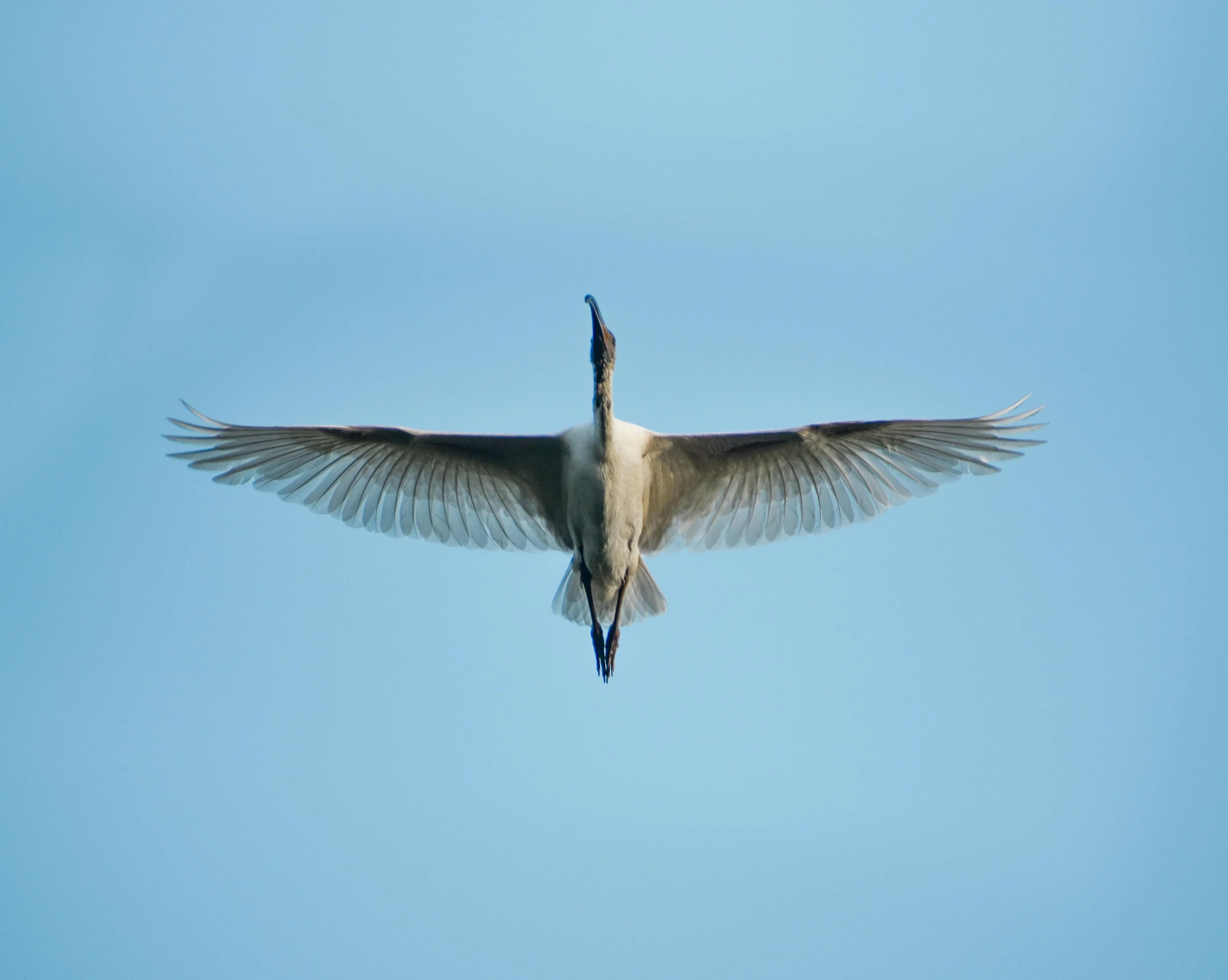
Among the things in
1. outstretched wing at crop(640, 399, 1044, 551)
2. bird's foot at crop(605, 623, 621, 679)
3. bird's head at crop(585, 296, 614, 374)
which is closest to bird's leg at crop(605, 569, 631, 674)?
bird's foot at crop(605, 623, 621, 679)

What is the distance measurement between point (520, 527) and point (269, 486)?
81.9 inches

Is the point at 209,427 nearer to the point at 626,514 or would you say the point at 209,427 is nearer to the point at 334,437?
the point at 334,437

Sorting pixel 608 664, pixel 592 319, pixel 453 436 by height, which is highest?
pixel 592 319

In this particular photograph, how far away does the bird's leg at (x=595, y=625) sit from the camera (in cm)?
966

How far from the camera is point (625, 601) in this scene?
10.0 meters

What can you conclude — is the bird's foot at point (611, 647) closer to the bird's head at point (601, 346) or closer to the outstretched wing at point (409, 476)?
the outstretched wing at point (409, 476)

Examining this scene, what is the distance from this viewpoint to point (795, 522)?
9883 millimetres

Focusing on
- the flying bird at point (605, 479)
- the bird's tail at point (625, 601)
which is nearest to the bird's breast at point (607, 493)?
the flying bird at point (605, 479)

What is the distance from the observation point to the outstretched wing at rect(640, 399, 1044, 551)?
9.32m

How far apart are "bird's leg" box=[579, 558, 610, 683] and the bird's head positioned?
161cm

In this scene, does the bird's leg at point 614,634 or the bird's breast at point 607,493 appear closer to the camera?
the bird's breast at point 607,493

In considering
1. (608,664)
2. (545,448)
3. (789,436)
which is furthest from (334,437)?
(789,436)

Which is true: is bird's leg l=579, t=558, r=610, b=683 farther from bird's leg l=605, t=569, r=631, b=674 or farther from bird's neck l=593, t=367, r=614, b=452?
bird's neck l=593, t=367, r=614, b=452

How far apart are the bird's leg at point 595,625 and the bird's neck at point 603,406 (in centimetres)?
119
